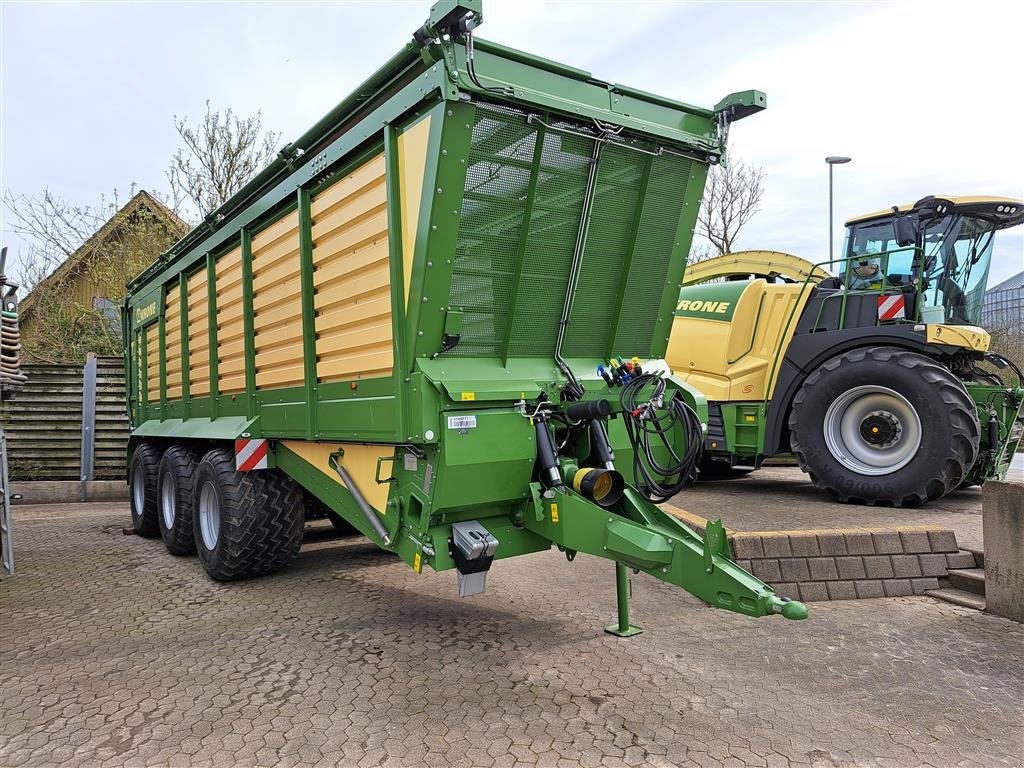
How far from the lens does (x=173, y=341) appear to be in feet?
22.5

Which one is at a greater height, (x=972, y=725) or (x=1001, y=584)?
(x=1001, y=584)

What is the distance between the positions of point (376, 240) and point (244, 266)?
6.60ft

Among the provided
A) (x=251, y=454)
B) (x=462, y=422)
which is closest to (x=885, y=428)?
(x=462, y=422)

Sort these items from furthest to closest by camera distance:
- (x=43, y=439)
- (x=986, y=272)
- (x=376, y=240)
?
(x=43, y=439)
(x=986, y=272)
(x=376, y=240)

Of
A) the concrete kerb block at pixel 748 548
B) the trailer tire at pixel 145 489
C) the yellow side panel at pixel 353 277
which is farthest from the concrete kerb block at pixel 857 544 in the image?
the trailer tire at pixel 145 489

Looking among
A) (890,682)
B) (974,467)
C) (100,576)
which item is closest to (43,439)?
(100,576)

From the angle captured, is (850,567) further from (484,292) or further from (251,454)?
(251,454)

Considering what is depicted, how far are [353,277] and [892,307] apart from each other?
537 centimetres

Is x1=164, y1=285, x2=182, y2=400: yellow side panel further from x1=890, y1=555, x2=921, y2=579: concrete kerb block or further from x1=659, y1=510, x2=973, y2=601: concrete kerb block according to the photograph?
x1=890, y1=555, x2=921, y2=579: concrete kerb block

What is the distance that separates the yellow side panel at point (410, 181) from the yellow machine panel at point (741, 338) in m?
4.91

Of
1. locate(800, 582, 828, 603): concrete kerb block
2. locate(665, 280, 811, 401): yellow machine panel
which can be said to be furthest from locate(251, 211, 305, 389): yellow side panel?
locate(665, 280, 811, 401): yellow machine panel

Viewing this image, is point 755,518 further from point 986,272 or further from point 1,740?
point 1,740

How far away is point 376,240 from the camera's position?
3.57 metres

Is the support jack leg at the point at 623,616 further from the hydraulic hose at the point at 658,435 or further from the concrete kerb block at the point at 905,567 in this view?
the concrete kerb block at the point at 905,567
